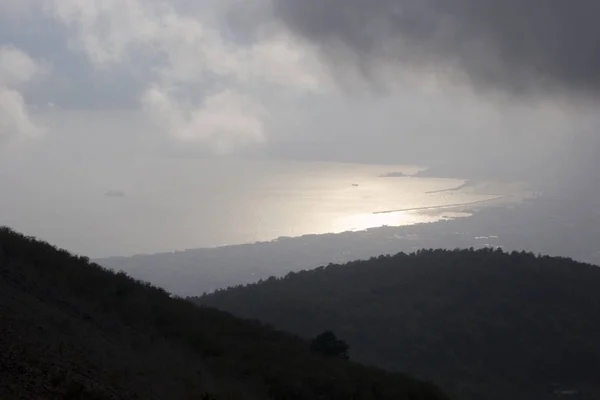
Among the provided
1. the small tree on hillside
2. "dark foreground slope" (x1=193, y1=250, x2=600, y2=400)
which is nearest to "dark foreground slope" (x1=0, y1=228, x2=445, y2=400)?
the small tree on hillside

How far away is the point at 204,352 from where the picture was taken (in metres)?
18.0

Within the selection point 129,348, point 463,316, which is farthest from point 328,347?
point 463,316

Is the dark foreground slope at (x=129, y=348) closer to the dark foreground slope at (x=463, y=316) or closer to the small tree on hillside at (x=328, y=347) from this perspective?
the small tree on hillside at (x=328, y=347)

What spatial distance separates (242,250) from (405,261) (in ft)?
147

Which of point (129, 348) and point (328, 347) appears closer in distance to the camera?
point (129, 348)

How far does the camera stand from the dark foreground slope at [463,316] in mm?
47469

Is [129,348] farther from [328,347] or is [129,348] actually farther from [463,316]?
[463,316]

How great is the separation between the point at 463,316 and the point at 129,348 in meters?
46.5

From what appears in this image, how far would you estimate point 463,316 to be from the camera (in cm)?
5697

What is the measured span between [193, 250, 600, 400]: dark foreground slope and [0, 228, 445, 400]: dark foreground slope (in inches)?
943

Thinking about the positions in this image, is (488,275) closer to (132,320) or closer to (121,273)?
(121,273)

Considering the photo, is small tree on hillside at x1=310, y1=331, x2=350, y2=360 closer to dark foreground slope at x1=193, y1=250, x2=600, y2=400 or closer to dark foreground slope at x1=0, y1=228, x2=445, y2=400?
dark foreground slope at x1=0, y1=228, x2=445, y2=400

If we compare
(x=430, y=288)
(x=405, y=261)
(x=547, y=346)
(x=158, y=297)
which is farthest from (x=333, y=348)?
(x=405, y=261)

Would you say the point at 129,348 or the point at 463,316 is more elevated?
the point at 129,348
